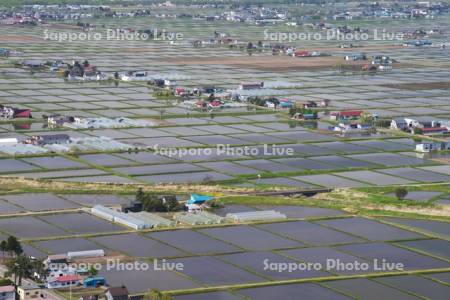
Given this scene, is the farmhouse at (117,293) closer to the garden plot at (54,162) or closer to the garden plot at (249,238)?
the garden plot at (249,238)

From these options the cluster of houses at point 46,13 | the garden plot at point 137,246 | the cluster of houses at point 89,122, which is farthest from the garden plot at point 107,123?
the cluster of houses at point 46,13

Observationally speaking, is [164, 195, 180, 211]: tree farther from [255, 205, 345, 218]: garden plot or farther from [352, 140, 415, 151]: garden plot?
[352, 140, 415, 151]: garden plot

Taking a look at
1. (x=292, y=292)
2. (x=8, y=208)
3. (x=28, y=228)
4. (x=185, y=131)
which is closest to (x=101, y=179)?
(x=8, y=208)

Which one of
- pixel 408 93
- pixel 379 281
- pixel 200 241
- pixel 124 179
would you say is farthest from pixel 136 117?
pixel 379 281

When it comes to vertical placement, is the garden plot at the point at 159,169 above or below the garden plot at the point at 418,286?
below

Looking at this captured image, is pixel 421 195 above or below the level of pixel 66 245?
below

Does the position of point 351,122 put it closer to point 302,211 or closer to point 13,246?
point 302,211

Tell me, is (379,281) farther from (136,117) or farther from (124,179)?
(136,117)
